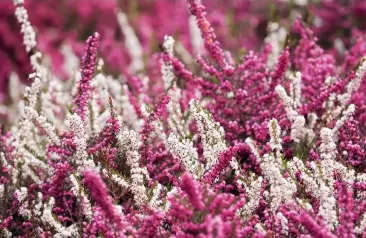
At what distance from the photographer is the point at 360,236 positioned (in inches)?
99.9

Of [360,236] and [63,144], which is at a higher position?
[63,144]

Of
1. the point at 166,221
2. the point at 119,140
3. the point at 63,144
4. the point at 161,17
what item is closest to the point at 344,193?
the point at 166,221

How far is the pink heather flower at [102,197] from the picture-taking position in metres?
2.27

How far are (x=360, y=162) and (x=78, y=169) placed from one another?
1.48 metres

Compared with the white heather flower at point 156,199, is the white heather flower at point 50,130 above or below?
above

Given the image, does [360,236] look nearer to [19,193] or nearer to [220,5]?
[19,193]

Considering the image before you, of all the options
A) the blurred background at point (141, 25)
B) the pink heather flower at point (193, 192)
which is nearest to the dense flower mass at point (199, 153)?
the pink heather flower at point (193, 192)

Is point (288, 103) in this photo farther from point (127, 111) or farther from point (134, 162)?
point (127, 111)

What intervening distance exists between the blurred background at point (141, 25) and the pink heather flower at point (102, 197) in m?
4.41

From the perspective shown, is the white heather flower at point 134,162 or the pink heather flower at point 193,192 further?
the white heather flower at point 134,162

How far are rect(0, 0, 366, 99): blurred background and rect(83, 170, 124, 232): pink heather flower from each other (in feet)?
14.5

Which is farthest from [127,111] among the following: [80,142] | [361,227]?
[361,227]

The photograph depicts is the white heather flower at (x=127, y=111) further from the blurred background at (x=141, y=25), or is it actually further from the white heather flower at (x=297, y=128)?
the blurred background at (x=141, y=25)

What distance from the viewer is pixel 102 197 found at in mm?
2297
